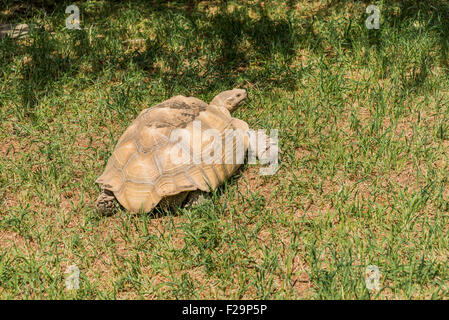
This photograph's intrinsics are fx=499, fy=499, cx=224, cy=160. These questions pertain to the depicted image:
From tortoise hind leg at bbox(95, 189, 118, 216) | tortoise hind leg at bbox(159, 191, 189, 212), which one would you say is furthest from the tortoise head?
tortoise hind leg at bbox(95, 189, 118, 216)

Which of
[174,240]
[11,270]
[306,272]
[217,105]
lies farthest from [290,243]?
[11,270]

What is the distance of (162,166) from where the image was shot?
12.4 feet

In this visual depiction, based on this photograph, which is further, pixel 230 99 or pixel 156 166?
pixel 230 99

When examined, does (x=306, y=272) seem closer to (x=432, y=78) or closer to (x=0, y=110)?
(x=432, y=78)

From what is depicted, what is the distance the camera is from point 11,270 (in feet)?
11.3

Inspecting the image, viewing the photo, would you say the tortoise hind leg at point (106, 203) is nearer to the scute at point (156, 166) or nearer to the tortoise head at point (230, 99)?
the scute at point (156, 166)

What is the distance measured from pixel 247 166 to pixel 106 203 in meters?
1.24

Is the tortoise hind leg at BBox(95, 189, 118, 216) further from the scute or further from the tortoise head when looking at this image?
the tortoise head

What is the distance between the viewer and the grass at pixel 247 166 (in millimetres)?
3330

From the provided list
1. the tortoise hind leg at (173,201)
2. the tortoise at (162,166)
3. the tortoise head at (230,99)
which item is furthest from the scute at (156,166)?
the tortoise head at (230,99)

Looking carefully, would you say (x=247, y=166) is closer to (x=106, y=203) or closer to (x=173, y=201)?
(x=173, y=201)

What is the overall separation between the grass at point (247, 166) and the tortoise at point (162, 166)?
0.48 ft

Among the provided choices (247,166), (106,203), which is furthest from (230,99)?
(106,203)
